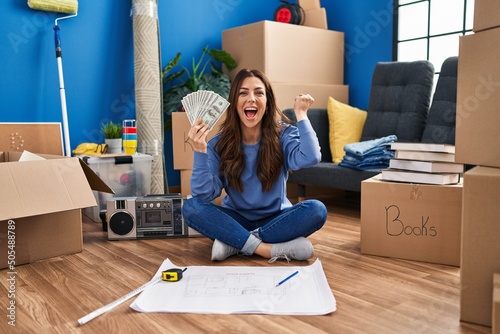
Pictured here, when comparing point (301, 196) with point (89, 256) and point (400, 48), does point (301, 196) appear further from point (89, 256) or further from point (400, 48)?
point (89, 256)

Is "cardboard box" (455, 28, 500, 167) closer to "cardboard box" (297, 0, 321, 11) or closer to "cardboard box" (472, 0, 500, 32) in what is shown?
"cardboard box" (472, 0, 500, 32)

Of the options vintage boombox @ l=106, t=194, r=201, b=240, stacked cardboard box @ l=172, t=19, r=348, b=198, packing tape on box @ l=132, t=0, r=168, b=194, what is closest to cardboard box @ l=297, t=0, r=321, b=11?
stacked cardboard box @ l=172, t=19, r=348, b=198

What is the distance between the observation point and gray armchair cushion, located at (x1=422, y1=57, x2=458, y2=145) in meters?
2.92

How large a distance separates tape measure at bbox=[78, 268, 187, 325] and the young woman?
0.99 feet

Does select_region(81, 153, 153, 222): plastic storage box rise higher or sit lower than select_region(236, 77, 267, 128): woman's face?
lower

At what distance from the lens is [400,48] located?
387cm

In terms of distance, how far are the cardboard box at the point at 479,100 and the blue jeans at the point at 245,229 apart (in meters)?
0.68

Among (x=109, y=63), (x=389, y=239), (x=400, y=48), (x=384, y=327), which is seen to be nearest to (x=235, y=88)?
(x=389, y=239)

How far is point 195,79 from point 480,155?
253 cm

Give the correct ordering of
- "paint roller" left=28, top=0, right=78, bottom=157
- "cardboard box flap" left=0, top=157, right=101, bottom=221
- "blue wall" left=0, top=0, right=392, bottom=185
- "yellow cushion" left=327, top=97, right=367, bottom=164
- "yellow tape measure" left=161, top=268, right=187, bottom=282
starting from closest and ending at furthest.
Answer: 1. "yellow tape measure" left=161, top=268, right=187, bottom=282
2. "cardboard box flap" left=0, top=157, right=101, bottom=221
3. "paint roller" left=28, top=0, right=78, bottom=157
4. "blue wall" left=0, top=0, right=392, bottom=185
5. "yellow cushion" left=327, top=97, right=367, bottom=164

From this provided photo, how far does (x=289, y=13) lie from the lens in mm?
3924

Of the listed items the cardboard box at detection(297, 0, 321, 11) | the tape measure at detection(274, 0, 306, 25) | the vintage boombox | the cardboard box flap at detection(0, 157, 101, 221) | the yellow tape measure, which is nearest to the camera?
the yellow tape measure

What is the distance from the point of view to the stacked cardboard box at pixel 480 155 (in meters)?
1.30

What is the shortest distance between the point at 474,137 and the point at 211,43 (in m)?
2.88
